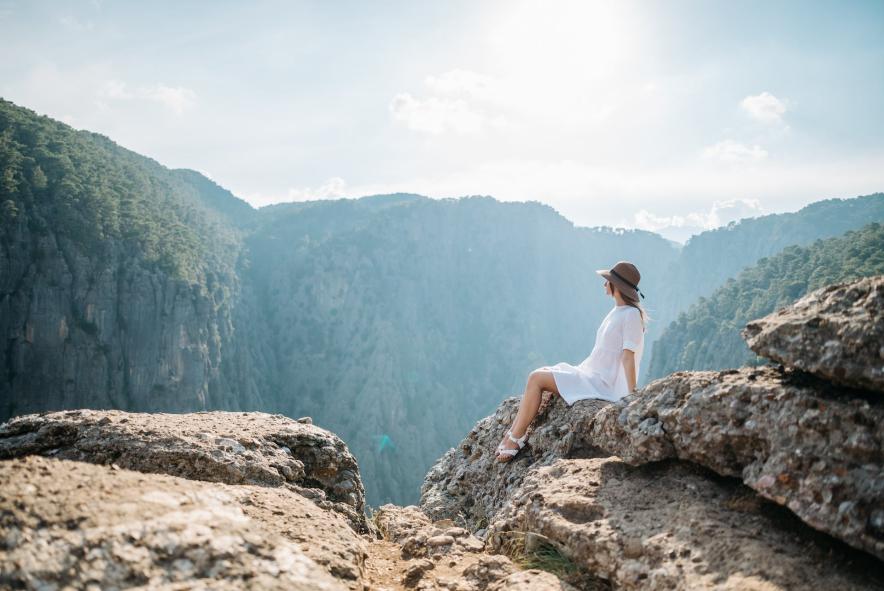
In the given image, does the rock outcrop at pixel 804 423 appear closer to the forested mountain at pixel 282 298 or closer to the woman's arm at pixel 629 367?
the woman's arm at pixel 629 367

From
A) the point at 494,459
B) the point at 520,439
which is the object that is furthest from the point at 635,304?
the point at 494,459

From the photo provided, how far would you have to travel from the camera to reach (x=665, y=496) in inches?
143

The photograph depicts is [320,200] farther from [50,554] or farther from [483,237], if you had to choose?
[50,554]

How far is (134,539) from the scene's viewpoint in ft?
7.70

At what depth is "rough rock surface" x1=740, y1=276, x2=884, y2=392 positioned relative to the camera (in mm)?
2748

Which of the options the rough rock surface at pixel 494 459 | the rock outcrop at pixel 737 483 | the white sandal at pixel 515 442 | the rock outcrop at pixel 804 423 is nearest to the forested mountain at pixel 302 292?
the rough rock surface at pixel 494 459

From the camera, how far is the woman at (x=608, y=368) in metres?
5.81

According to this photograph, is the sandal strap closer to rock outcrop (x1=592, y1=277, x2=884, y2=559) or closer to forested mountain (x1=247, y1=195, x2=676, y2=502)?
rock outcrop (x1=592, y1=277, x2=884, y2=559)

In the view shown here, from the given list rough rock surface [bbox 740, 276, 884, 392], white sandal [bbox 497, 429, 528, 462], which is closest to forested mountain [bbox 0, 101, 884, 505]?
white sandal [bbox 497, 429, 528, 462]

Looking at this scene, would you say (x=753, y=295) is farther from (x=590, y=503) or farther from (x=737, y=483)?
(x=590, y=503)

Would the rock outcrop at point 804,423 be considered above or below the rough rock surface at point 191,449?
above

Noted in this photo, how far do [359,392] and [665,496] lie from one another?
10370 cm

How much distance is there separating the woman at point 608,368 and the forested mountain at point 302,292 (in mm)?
63801

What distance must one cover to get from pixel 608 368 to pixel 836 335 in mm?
3171
